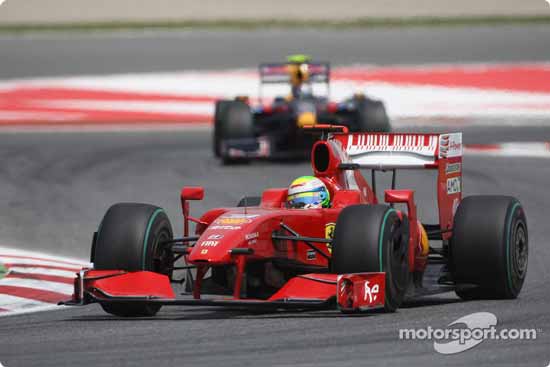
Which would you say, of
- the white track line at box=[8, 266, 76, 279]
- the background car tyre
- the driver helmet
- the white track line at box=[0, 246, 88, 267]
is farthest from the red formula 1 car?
the background car tyre

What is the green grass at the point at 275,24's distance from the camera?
44.5m

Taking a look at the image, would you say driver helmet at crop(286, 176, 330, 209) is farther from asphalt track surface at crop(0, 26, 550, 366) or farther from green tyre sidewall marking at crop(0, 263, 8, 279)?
green tyre sidewall marking at crop(0, 263, 8, 279)

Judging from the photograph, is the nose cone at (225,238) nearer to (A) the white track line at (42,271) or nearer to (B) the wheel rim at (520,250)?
(B) the wheel rim at (520,250)

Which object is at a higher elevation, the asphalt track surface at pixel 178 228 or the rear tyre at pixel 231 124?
the rear tyre at pixel 231 124

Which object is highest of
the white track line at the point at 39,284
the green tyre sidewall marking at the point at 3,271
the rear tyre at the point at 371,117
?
the rear tyre at the point at 371,117

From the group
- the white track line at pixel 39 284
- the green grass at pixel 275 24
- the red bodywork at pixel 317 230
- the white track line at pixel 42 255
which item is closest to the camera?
the red bodywork at pixel 317 230

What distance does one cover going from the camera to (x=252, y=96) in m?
31.1

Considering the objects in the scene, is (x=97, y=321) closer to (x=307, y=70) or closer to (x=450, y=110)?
(x=307, y=70)

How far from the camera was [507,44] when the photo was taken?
3859 cm

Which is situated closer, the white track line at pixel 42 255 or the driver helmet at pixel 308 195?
the driver helmet at pixel 308 195

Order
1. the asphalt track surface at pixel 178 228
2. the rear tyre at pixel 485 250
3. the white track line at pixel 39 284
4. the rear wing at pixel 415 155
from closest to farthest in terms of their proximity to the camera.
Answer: the asphalt track surface at pixel 178 228
the rear tyre at pixel 485 250
the rear wing at pixel 415 155
the white track line at pixel 39 284

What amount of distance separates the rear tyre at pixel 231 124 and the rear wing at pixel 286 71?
66cm

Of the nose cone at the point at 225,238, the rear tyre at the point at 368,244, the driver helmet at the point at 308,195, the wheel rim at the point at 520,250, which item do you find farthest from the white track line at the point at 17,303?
the wheel rim at the point at 520,250

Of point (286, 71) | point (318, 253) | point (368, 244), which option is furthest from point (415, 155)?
point (286, 71)
